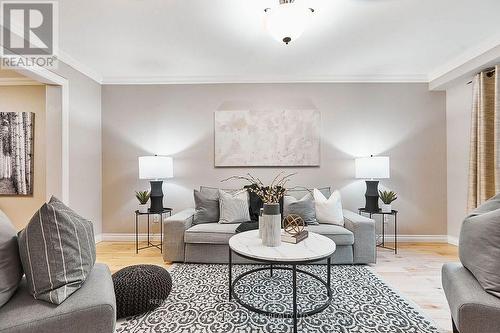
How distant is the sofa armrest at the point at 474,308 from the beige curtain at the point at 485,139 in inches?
94.6

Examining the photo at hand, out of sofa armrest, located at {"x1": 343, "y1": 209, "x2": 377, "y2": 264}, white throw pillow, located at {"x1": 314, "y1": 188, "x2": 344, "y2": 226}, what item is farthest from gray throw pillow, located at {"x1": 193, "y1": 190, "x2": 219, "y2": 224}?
sofa armrest, located at {"x1": 343, "y1": 209, "x2": 377, "y2": 264}

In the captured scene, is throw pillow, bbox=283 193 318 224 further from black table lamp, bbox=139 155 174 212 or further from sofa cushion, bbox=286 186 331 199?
black table lamp, bbox=139 155 174 212

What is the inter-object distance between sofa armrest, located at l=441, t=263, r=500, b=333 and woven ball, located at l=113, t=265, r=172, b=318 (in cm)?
196

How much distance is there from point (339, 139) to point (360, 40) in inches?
58.0

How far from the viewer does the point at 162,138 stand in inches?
156

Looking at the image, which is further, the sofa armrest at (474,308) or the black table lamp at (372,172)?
the black table lamp at (372,172)

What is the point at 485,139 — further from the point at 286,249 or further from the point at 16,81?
the point at 16,81

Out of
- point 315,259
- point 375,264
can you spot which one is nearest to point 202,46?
point 315,259

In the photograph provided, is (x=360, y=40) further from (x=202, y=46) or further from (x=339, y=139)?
(x=202, y=46)

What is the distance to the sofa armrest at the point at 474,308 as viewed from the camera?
1193 millimetres

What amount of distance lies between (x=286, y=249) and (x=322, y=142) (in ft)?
7.84

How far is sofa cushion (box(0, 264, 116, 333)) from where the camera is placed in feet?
3.63

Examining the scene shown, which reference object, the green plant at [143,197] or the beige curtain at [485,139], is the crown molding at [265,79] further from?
the green plant at [143,197]

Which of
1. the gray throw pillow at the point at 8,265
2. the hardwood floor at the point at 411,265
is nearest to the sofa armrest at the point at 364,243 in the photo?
the hardwood floor at the point at 411,265
